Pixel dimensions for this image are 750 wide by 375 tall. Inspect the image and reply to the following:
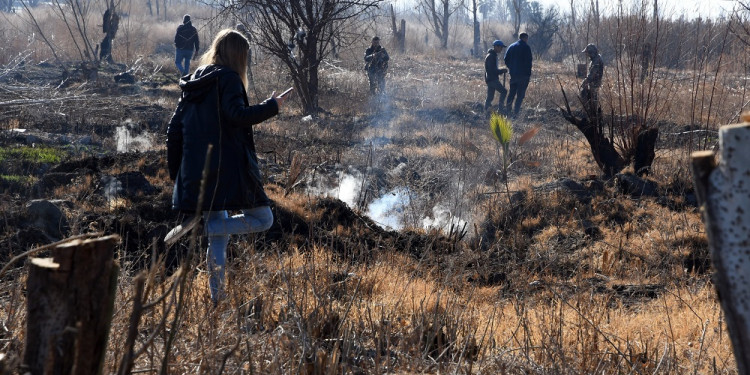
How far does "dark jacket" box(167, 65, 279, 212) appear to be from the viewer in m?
3.82

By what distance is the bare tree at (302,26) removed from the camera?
13.3 meters

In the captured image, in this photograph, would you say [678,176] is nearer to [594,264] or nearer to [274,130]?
[594,264]

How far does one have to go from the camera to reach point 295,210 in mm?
7207

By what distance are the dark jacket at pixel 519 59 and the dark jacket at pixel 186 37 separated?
677 centimetres

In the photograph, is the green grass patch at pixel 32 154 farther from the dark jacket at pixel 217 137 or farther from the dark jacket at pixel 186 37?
the dark jacket at pixel 186 37

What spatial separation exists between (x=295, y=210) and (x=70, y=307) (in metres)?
5.73

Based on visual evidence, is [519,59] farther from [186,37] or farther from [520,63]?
[186,37]

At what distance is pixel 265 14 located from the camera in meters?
13.4

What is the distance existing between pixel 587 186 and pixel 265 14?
23.7ft

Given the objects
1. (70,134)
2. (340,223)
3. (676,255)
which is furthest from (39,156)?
(676,255)

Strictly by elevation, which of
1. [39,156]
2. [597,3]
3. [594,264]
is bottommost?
[594,264]

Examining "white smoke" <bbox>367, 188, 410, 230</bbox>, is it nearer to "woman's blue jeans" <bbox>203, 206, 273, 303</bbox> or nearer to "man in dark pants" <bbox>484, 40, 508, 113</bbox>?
"woman's blue jeans" <bbox>203, 206, 273, 303</bbox>

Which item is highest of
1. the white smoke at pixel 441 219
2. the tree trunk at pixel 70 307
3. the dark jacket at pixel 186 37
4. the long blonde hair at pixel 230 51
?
the dark jacket at pixel 186 37

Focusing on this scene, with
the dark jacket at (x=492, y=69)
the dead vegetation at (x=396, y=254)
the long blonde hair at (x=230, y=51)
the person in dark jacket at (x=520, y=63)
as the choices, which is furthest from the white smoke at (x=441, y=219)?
the dark jacket at (x=492, y=69)
